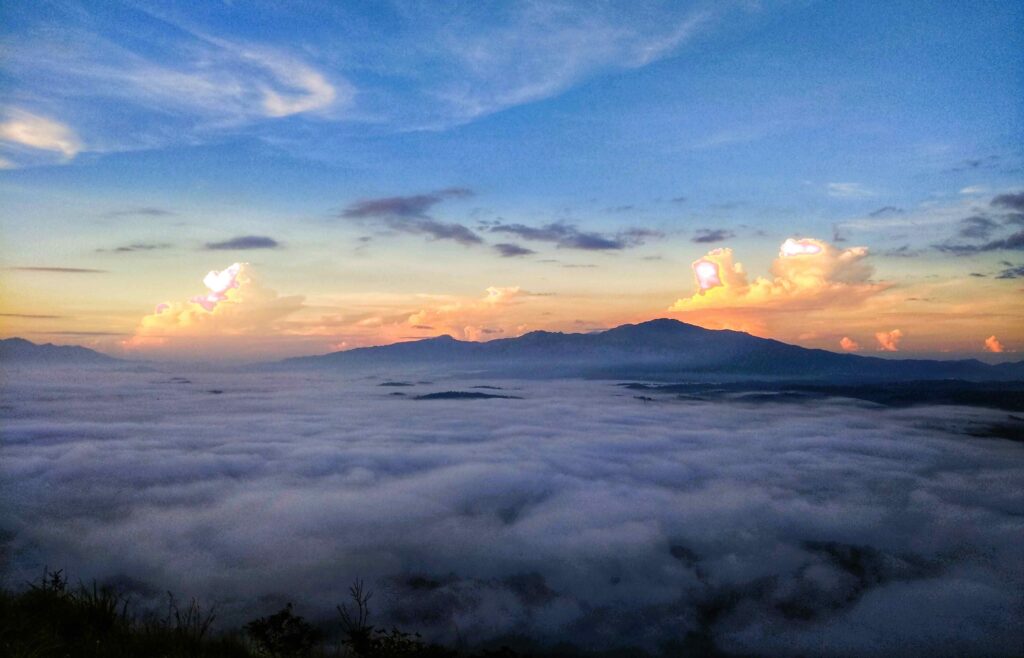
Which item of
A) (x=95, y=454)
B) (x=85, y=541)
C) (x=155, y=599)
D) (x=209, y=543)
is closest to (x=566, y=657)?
(x=155, y=599)

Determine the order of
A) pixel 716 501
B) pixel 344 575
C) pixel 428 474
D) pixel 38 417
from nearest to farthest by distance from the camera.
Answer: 1. pixel 344 575
2. pixel 716 501
3. pixel 428 474
4. pixel 38 417

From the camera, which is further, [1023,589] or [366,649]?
[1023,589]

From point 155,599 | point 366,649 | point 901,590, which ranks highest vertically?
point 366,649

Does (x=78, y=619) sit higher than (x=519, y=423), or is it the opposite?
(x=78, y=619)

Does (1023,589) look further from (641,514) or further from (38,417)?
(38,417)

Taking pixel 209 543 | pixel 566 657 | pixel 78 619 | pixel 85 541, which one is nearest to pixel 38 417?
pixel 85 541

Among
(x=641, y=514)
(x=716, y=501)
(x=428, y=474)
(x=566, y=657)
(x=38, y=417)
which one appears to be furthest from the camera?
(x=38, y=417)

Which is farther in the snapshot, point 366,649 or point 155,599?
point 155,599

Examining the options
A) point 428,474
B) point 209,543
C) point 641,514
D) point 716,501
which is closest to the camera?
point 209,543

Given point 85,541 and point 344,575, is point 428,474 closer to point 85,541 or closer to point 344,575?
point 344,575
